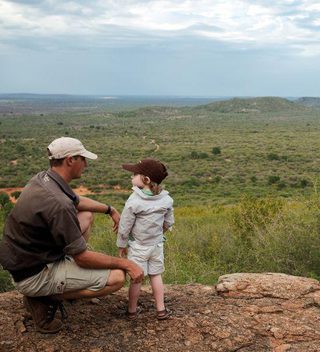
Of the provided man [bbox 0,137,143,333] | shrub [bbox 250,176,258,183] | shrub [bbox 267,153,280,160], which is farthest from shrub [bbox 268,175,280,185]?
man [bbox 0,137,143,333]

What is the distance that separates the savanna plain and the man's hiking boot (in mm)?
2226

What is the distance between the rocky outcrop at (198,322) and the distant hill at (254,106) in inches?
4683

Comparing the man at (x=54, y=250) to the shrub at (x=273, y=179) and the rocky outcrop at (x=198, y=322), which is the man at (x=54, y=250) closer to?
the rocky outcrop at (x=198, y=322)

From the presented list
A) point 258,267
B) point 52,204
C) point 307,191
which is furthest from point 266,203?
point 307,191

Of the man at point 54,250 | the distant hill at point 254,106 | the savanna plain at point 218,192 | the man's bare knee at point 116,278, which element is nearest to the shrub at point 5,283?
the savanna plain at point 218,192

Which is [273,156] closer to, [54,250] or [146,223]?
[146,223]

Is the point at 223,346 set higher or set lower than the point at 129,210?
lower

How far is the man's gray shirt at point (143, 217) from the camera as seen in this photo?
12.3 ft

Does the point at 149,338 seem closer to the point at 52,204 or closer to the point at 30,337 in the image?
the point at 30,337

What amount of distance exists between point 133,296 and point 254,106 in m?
126

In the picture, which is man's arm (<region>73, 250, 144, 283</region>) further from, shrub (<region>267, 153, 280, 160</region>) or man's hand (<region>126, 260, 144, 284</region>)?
shrub (<region>267, 153, 280, 160</region>)

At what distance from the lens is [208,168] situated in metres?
33.1

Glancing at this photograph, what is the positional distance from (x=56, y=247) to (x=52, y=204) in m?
0.40

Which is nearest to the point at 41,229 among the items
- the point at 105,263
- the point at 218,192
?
the point at 105,263
